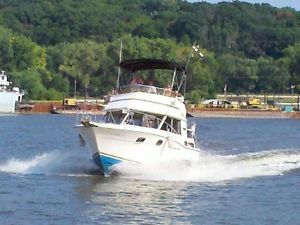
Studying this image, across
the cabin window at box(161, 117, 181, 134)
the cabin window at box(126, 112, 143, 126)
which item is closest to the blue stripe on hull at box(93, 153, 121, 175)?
the cabin window at box(126, 112, 143, 126)

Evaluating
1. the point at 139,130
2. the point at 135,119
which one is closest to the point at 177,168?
the point at 135,119

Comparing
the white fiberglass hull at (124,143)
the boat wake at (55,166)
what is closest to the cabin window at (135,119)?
the white fiberglass hull at (124,143)

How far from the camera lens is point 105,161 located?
163 ft

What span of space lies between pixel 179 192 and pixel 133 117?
6.24 meters

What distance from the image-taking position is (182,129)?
53031mm

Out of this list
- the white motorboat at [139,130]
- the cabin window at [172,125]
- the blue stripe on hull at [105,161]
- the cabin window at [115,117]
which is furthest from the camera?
the cabin window at [172,125]

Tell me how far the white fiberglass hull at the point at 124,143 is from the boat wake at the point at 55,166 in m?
2.30

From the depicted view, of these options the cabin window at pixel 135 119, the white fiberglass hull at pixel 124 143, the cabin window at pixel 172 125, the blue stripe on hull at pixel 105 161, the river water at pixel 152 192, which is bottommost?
the river water at pixel 152 192

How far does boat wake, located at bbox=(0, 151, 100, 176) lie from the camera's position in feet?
175

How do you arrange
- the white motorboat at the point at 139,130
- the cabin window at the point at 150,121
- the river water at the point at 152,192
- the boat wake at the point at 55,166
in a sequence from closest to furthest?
the river water at the point at 152,192 → the white motorboat at the point at 139,130 → the cabin window at the point at 150,121 → the boat wake at the point at 55,166

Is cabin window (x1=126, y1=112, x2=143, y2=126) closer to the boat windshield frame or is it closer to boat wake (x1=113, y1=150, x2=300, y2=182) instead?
the boat windshield frame

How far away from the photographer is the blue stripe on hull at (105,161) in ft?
163

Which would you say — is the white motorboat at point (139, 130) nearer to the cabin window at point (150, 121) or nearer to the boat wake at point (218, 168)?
the cabin window at point (150, 121)

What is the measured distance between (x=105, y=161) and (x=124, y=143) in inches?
54.6
